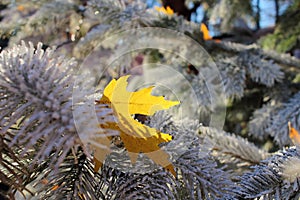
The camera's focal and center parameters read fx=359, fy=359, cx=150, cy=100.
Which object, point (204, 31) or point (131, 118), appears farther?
point (204, 31)

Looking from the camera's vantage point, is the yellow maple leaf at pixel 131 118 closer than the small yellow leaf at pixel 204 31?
Yes

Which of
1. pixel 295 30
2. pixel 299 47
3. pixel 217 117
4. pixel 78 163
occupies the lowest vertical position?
pixel 78 163

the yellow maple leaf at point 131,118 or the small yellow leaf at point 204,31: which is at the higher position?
the small yellow leaf at point 204,31

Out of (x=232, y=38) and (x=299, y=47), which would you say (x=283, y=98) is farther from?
(x=299, y=47)

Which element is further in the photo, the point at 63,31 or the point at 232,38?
the point at 232,38

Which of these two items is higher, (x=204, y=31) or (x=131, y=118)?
(x=204, y=31)

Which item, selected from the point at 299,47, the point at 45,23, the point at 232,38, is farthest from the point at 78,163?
the point at 299,47

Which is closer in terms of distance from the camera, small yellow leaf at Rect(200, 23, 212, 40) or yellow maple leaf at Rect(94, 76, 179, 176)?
yellow maple leaf at Rect(94, 76, 179, 176)

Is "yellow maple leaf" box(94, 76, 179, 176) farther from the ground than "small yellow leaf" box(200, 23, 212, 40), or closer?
closer
